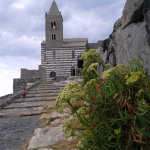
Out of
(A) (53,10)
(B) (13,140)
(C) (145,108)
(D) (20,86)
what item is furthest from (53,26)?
(C) (145,108)

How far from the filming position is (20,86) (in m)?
21.9

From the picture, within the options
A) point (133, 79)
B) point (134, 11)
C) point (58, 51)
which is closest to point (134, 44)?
point (134, 11)

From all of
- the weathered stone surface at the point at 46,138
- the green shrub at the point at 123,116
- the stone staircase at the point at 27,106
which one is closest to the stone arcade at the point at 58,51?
the stone staircase at the point at 27,106

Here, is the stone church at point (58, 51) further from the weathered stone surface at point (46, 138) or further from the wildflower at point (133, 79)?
the wildflower at point (133, 79)

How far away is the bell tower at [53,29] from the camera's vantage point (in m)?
26.8

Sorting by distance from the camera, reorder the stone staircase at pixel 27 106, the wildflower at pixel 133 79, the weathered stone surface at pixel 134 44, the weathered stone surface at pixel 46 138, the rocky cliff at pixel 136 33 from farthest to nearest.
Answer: the stone staircase at pixel 27 106 → the weathered stone surface at pixel 46 138 → the weathered stone surface at pixel 134 44 → the rocky cliff at pixel 136 33 → the wildflower at pixel 133 79

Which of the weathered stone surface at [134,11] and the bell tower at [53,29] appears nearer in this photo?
the weathered stone surface at [134,11]

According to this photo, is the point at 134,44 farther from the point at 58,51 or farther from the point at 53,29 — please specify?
the point at 53,29

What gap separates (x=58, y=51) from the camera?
2677 cm

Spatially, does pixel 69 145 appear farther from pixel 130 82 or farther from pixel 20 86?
pixel 20 86

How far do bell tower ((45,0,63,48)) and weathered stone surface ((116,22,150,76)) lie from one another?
25.0 metres

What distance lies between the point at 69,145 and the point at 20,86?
2069 centimetres

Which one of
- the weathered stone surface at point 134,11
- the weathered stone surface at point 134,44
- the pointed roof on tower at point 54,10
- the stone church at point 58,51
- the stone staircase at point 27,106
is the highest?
the pointed roof on tower at point 54,10

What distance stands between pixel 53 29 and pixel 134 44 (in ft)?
86.9
